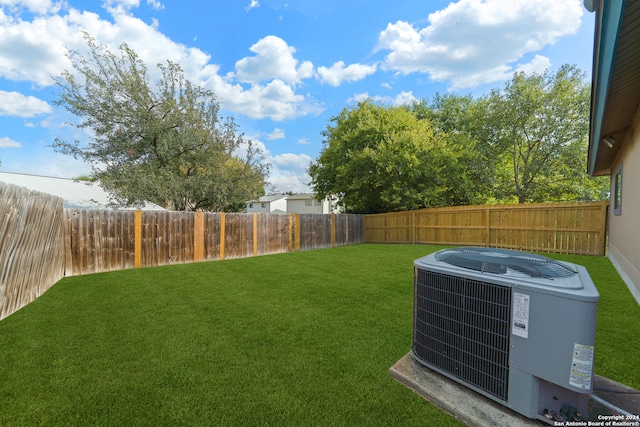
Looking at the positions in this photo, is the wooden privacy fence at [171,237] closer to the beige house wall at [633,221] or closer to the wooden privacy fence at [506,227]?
the wooden privacy fence at [506,227]

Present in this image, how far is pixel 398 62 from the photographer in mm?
12125

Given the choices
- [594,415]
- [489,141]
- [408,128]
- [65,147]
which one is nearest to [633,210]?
[594,415]

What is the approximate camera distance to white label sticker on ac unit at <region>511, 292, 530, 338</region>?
1413 mm

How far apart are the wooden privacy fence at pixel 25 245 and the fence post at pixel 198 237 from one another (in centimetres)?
305

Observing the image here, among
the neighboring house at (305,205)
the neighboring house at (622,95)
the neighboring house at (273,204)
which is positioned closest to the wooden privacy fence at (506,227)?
the neighboring house at (622,95)

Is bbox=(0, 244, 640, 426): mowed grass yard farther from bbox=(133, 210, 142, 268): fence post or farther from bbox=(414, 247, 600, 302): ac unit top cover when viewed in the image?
bbox=(133, 210, 142, 268): fence post

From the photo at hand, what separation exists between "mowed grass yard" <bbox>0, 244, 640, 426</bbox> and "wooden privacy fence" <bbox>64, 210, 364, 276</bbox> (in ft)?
5.85

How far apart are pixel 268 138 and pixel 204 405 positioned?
15074 millimetres

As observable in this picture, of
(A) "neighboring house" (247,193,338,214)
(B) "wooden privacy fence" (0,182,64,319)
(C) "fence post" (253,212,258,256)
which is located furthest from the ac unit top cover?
(A) "neighboring house" (247,193,338,214)

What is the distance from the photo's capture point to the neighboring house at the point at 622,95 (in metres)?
1.94

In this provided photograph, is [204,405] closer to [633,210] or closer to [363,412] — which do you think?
[363,412]

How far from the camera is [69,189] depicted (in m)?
13.7

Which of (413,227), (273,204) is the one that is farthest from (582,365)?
(273,204)

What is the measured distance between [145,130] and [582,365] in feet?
44.9
